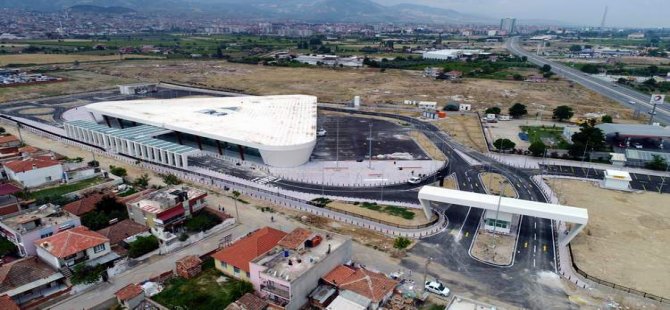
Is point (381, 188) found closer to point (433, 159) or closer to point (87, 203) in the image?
point (433, 159)

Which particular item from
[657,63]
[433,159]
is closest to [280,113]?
[433,159]

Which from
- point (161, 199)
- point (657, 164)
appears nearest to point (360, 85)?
point (657, 164)

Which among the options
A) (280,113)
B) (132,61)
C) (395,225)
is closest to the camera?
(395,225)

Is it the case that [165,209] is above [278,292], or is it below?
above

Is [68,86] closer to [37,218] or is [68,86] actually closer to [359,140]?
[359,140]

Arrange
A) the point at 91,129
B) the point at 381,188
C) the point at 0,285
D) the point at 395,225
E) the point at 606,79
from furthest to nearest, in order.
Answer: the point at 606,79, the point at 91,129, the point at 381,188, the point at 395,225, the point at 0,285

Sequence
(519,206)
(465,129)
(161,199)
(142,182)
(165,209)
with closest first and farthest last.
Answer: (165,209), (519,206), (161,199), (142,182), (465,129)

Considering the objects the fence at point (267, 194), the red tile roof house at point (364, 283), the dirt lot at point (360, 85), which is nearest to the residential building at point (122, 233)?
the fence at point (267, 194)
